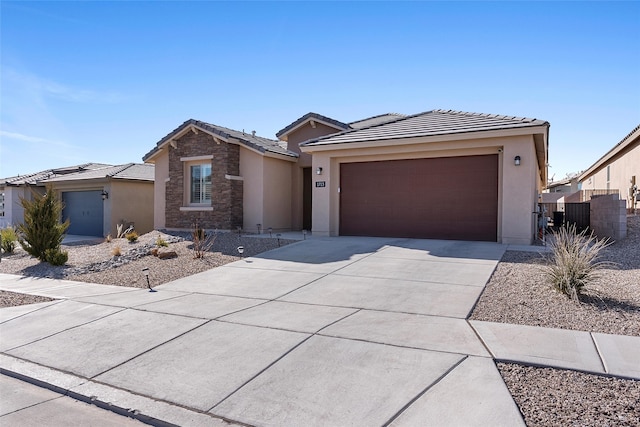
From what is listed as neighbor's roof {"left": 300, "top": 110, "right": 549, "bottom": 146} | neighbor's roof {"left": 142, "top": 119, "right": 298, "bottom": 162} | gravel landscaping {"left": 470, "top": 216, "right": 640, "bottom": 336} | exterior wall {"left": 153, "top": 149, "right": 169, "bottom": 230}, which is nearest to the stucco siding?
neighbor's roof {"left": 142, "top": 119, "right": 298, "bottom": 162}

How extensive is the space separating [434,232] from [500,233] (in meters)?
1.99

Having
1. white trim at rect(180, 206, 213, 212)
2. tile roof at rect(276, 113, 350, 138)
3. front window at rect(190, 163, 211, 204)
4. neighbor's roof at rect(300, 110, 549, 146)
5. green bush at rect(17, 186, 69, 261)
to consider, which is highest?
tile roof at rect(276, 113, 350, 138)

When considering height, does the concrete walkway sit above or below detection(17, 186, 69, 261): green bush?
below

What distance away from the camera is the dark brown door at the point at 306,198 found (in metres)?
18.2

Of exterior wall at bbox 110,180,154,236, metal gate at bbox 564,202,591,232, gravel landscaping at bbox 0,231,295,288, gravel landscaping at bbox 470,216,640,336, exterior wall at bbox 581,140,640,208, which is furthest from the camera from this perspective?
exterior wall at bbox 110,180,154,236

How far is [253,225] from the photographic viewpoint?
1667 cm

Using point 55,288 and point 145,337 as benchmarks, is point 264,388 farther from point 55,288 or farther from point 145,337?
point 55,288

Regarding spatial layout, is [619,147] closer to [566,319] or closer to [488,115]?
[488,115]

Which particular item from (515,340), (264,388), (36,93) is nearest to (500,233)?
(515,340)

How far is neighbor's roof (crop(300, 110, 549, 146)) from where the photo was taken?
12.5 metres

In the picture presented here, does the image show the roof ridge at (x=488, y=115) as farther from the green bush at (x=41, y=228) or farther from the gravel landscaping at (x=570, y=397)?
the green bush at (x=41, y=228)

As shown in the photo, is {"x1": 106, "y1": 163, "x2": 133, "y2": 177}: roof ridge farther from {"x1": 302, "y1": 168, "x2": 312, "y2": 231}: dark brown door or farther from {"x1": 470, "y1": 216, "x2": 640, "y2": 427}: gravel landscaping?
{"x1": 470, "y1": 216, "x2": 640, "y2": 427}: gravel landscaping

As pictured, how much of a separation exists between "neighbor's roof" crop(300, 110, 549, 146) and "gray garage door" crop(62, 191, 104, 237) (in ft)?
43.5

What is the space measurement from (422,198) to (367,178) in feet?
6.80
